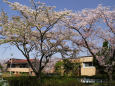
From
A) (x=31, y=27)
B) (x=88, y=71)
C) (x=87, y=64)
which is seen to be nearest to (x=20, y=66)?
(x=87, y=64)

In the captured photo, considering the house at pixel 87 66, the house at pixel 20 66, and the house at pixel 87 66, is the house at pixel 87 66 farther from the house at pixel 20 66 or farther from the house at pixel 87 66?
the house at pixel 20 66

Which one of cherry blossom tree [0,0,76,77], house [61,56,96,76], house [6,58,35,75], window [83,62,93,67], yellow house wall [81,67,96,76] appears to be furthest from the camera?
house [6,58,35,75]

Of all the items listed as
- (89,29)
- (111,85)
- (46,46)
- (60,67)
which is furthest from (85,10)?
(60,67)

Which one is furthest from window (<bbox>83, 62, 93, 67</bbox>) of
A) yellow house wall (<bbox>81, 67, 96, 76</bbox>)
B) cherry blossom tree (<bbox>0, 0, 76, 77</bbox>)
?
cherry blossom tree (<bbox>0, 0, 76, 77</bbox>)

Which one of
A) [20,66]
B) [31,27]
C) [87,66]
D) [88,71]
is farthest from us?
[20,66]

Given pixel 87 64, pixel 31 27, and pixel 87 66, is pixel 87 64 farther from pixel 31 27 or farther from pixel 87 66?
pixel 31 27

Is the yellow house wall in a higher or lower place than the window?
lower

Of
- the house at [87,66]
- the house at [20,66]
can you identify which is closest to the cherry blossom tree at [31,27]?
the house at [87,66]

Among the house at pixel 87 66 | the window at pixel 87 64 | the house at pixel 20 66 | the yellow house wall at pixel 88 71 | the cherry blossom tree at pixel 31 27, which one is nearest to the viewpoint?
the cherry blossom tree at pixel 31 27

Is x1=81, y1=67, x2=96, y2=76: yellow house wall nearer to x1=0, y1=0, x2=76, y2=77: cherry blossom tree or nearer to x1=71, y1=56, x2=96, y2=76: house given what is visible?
x1=71, y1=56, x2=96, y2=76: house

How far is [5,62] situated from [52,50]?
45.6 m

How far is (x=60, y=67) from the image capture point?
34.2 meters

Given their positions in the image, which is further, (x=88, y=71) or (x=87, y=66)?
Answer: (x=87, y=66)

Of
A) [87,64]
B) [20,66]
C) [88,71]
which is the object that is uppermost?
[87,64]
